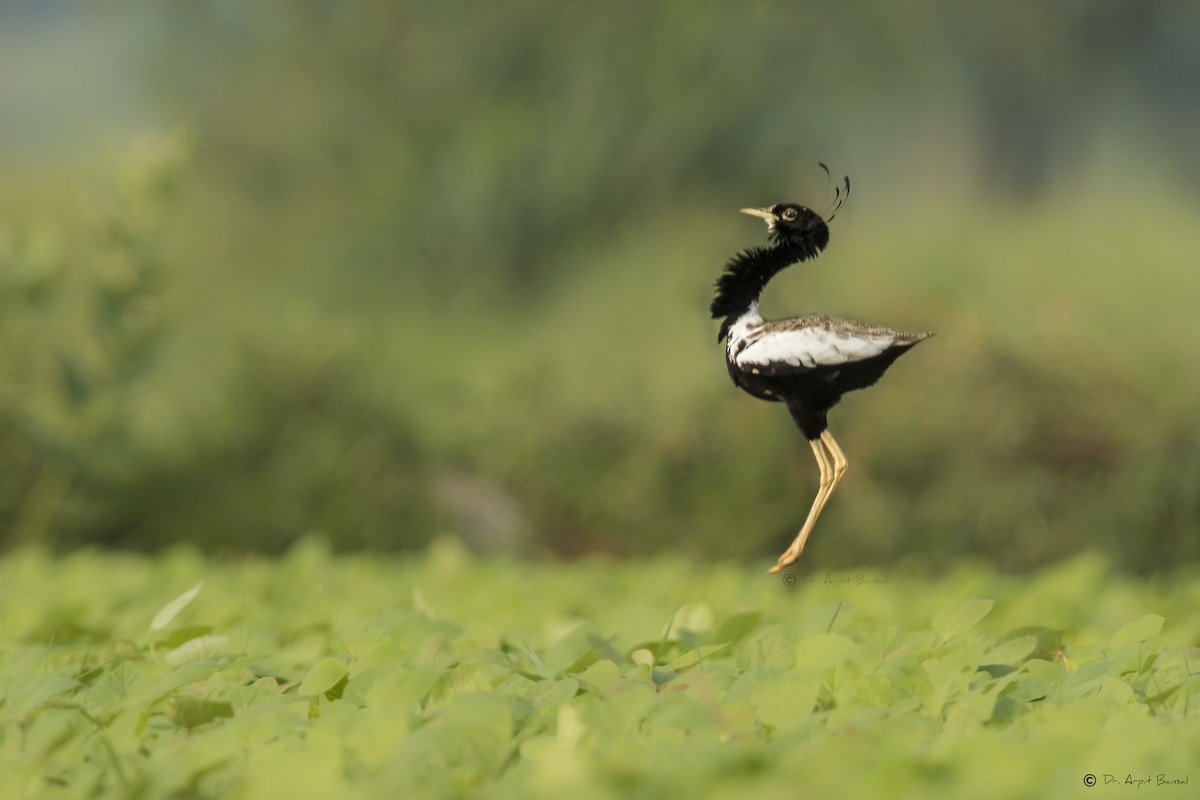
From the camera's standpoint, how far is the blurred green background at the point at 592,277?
257 inches

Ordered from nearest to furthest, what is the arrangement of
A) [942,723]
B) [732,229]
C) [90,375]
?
1. [942,723]
2. [90,375]
3. [732,229]

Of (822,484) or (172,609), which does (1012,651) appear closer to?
(822,484)

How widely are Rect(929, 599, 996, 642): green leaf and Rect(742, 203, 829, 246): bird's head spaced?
2.95 ft

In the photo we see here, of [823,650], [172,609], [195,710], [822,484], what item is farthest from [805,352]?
[172,609]

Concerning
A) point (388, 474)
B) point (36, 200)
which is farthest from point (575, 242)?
point (388, 474)

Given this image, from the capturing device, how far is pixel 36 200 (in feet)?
51.3

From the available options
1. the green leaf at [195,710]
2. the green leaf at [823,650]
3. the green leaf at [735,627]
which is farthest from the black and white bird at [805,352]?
the green leaf at [735,627]

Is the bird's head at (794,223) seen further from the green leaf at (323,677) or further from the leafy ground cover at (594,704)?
the green leaf at (323,677)

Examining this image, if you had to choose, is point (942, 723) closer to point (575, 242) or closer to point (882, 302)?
point (882, 302)

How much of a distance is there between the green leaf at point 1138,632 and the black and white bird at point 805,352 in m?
0.97

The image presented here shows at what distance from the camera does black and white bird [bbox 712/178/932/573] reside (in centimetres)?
146

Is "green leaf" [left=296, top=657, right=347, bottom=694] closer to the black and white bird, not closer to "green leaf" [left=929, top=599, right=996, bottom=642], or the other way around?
the black and white bird

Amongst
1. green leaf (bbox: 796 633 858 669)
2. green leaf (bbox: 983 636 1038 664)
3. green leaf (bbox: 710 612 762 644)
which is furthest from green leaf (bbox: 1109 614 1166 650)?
green leaf (bbox: 710 612 762 644)

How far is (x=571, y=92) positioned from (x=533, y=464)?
8.10m
